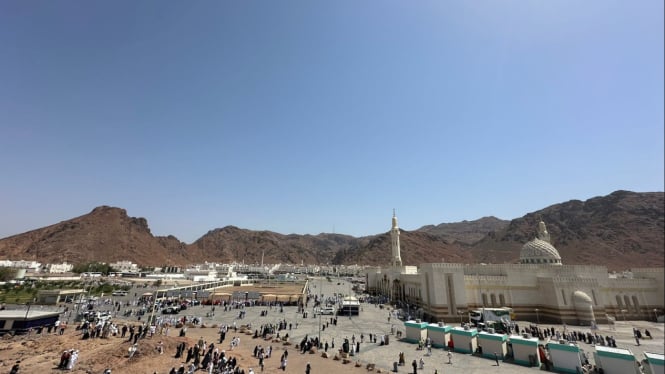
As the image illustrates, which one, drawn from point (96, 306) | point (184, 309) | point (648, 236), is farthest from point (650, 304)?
point (648, 236)

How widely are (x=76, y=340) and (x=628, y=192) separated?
192m

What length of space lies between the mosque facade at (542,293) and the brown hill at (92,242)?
135 metres

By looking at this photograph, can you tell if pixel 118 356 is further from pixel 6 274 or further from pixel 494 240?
pixel 494 240

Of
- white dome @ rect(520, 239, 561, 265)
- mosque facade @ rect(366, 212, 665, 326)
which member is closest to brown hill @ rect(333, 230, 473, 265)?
white dome @ rect(520, 239, 561, 265)

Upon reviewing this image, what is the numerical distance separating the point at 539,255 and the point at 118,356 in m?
49.1

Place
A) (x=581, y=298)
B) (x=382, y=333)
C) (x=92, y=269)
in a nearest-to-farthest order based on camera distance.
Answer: (x=382, y=333) → (x=581, y=298) → (x=92, y=269)

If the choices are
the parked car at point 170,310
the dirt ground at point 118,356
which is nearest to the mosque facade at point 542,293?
the dirt ground at point 118,356

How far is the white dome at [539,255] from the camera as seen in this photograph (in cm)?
4269

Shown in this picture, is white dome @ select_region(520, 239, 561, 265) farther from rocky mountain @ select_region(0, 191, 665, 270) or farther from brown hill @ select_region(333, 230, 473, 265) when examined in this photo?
brown hill @ select_region(333, 230, 473, 265)

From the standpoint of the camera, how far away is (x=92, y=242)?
129 metres

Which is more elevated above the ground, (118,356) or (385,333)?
(118,356)

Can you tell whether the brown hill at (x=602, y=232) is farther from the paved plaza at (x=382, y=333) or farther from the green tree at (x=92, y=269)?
the green tree at (x=92, y=269)

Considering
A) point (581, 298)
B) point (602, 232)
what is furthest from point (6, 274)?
point (602, 232)

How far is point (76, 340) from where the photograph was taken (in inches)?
922
